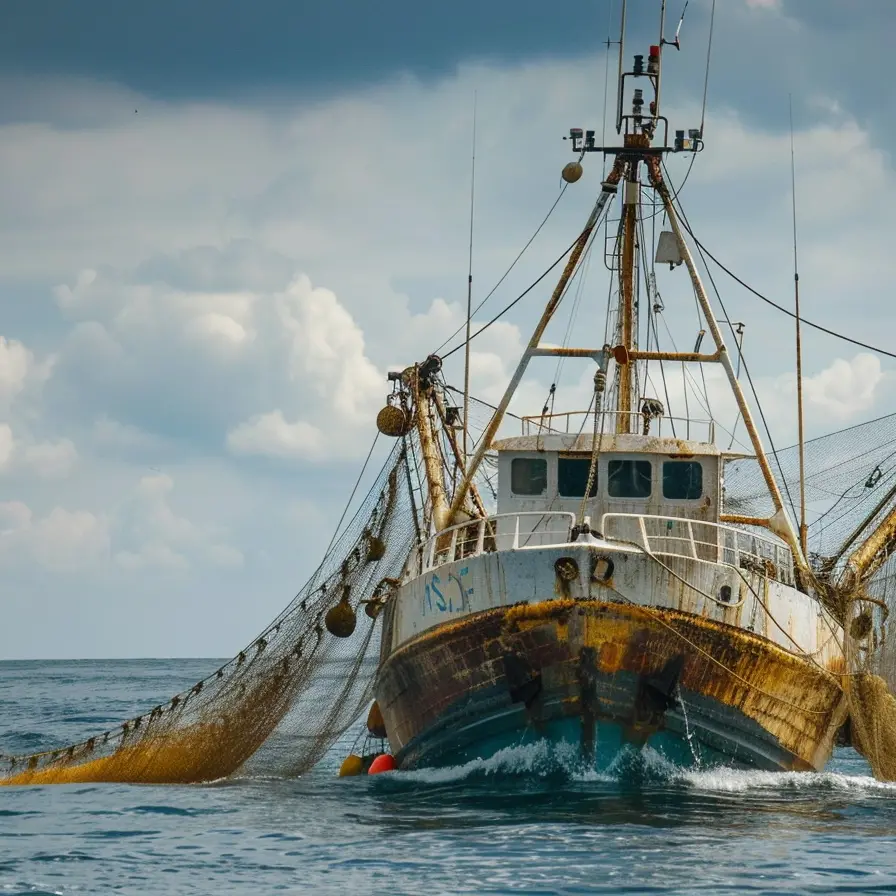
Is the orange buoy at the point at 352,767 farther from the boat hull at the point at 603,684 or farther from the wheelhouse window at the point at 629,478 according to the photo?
the wheelhouse window at the point at 629,478

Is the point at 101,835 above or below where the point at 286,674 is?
below

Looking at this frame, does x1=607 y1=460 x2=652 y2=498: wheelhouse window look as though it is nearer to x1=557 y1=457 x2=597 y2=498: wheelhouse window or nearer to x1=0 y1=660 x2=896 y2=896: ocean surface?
x1=557 y1=457 x2=597 y2=498: wheelhouse window

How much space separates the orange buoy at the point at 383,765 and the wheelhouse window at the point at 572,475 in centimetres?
540

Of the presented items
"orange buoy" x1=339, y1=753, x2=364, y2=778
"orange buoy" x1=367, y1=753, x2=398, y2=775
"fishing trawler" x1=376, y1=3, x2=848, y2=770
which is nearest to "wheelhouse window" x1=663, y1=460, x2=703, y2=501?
"fishing trawler" x1=376, y1=3, x2=848, y2=770

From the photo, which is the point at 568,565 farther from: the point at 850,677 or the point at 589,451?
the point at 850,677

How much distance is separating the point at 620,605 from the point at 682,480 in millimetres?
4658

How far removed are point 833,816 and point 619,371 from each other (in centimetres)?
1034

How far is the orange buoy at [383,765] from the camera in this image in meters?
26.8

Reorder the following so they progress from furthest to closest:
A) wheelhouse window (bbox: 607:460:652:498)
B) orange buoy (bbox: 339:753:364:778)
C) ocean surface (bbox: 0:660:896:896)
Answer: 1. orange buoy (bbox: 339:753:364:778)
2. wheelhouse window (bbox: 607:460:652:498)
3. ocean surface (bbox: 0:660:896:896)

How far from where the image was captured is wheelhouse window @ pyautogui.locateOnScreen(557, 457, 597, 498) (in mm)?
26094

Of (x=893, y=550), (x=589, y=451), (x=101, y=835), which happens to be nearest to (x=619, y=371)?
(x=589, y=451)

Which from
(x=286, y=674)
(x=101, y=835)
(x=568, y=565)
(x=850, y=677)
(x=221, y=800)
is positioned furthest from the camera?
(x=286, y=674)

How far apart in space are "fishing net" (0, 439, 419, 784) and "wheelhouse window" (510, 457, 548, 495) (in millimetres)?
3415

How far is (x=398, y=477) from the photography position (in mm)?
29750
